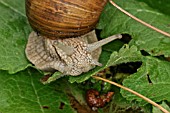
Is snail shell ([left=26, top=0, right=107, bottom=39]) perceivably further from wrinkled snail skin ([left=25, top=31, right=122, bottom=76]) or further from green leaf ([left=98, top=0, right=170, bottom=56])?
green leaf ([left=98, top=0, right=170, bottom=56])

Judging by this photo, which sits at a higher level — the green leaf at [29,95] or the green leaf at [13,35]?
the green leaf at [13,35]

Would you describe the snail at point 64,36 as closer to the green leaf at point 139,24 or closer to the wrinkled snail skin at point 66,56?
the wrinkled snail skin at point 66,56

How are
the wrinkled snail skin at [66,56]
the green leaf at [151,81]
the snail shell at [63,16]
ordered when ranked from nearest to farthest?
the snail shell at [63,16]
the green leaf at [151,81]
the wrinkled snail skin at [66,56]

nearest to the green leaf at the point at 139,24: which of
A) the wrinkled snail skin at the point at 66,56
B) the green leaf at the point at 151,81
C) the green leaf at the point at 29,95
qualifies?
the green leaf at the point at 151,81

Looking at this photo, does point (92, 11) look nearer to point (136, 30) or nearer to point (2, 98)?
point (136, 30)

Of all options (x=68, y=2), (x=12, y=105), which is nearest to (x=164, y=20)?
(x=68, y=2)

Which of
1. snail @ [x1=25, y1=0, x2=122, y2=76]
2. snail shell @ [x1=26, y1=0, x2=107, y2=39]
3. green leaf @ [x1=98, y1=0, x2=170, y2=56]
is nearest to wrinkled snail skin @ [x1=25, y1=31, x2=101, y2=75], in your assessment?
snail @ [x1=25, y1=0, x2=122, y2=76]
